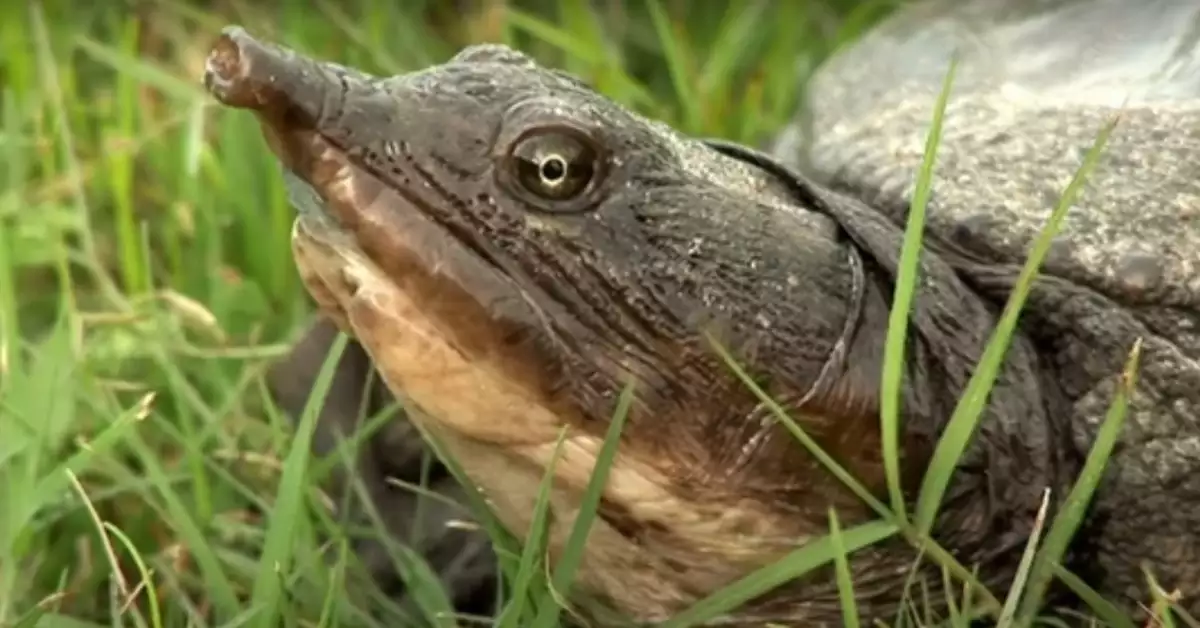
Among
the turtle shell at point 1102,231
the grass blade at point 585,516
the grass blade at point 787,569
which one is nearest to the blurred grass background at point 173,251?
the grass blade at point 585,516

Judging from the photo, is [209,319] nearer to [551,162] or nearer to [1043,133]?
[551,162]

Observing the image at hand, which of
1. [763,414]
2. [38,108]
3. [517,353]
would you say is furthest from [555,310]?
[38,108]

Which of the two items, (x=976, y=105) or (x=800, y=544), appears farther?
(x=976, y=105)

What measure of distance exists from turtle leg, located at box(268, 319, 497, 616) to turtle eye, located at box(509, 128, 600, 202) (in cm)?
38

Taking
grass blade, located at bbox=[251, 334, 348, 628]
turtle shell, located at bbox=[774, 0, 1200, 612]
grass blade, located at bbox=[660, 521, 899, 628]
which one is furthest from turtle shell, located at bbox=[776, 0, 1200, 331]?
grass blade, located at bbox=[251, 334, 348, 628]

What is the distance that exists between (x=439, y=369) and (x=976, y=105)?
655 millimetres

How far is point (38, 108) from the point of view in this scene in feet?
6.68

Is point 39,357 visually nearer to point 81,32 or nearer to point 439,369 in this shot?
point 439,369

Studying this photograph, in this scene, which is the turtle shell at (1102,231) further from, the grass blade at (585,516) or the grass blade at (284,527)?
the grass blade at (284,527)

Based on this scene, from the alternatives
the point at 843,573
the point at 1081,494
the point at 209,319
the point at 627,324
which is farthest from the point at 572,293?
the point at 209,319

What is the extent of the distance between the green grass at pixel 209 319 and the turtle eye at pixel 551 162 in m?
0.16

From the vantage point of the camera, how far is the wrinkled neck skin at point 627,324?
0.94m

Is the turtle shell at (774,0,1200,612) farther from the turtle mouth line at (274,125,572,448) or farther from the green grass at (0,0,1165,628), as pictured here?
the turtle mouth line at (274,125,572,448)

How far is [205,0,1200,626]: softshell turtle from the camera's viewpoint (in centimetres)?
94
